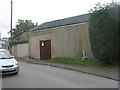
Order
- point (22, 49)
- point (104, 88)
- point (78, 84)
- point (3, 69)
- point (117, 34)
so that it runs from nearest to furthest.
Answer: point (104, 88) → point (78, 84) → point (3, 69) → point (117, 34) → point (22, 49)

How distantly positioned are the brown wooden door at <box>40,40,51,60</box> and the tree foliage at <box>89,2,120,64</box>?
10.6 m

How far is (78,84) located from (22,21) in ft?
182

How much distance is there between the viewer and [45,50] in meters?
29.1

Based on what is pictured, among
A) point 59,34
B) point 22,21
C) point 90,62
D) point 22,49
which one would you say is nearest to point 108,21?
point 90,62

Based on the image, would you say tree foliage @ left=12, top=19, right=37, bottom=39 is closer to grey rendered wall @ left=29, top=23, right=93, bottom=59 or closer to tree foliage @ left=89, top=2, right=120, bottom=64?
grey rendered wall @ left=29, top=23, right=93, bottom=59

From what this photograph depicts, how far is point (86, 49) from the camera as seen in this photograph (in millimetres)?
23203

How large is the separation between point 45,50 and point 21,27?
121ft

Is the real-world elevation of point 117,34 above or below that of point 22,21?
below

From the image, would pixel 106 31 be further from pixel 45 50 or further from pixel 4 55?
pixel 45 50

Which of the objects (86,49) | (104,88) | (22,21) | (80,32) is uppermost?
(22,21)

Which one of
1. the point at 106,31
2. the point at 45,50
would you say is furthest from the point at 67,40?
the point at 106,31

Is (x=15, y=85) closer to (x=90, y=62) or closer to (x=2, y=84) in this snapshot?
(x=2, y=84)

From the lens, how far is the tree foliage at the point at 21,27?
208ft

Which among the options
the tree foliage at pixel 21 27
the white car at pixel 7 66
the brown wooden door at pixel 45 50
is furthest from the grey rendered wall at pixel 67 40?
the tree foliage at pixel 21 27
